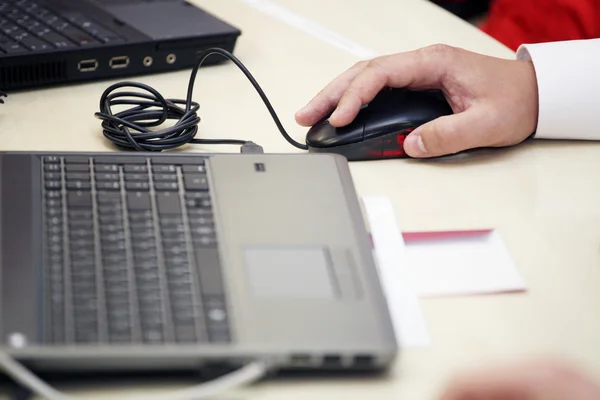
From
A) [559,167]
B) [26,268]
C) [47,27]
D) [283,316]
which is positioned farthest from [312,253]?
[47,27]

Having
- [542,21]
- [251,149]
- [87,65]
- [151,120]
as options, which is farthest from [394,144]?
[542,21]

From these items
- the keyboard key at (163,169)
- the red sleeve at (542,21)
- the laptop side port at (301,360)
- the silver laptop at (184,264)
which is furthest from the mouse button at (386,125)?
the red sleeve at (542,21)

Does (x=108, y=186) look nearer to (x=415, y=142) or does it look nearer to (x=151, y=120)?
(x=151, y=120)

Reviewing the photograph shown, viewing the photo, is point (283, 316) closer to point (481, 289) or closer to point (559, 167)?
point (481, 289)

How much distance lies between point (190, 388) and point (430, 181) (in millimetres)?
369

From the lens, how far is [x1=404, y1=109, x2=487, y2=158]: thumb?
79cm

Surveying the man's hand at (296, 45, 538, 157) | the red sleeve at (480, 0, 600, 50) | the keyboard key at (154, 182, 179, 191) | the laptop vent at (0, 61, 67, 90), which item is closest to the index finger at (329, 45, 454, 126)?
the man's hand at (296, 45, 538, 157)

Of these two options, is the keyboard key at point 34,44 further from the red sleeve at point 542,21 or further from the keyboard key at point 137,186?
the red sleeve at point 542,21

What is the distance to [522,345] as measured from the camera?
1.93 ft

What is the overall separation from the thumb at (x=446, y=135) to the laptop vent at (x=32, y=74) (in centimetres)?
39

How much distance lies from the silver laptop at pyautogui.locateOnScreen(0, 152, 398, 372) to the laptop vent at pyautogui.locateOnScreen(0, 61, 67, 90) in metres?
A: 0.21

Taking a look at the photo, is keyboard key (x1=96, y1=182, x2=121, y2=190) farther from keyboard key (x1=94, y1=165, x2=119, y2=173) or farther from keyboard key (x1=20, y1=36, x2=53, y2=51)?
keyboard key (x1=20, y1=36, x2=53, y2=51)

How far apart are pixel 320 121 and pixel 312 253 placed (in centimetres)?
25

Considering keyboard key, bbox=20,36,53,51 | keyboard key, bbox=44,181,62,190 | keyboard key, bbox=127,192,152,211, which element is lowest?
keyboard key, bbox=127,192,152,211
